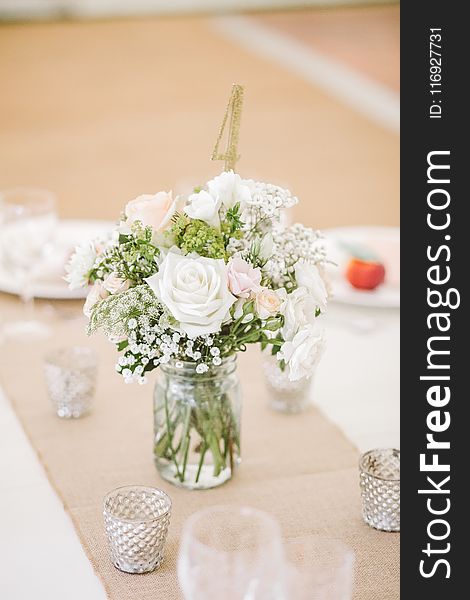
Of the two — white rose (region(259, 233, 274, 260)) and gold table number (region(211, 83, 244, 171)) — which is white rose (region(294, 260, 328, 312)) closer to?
white rose (region(259, 233, 274, 260))

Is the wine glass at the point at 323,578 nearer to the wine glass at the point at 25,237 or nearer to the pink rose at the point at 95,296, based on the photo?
the pink rose at the point at 95,296

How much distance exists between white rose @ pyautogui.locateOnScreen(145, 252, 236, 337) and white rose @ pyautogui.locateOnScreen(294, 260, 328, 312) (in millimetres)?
122

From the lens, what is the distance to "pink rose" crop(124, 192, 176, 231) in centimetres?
136

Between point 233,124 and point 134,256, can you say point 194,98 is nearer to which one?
point 233,124

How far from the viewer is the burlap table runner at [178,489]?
4.31ft

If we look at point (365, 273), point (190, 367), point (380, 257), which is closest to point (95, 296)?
point (190, 367)

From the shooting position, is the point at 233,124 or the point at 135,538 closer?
the point at 135,538

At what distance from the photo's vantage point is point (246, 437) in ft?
5.45

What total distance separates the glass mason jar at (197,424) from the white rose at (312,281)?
0.15 m

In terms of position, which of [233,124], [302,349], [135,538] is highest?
[233,124]

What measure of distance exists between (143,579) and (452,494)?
376 millimetres

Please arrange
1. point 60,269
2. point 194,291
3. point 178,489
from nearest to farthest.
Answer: point 194,291, point 178,489, point 60,269

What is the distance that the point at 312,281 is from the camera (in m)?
1.37

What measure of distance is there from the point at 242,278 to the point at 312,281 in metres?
0.11
